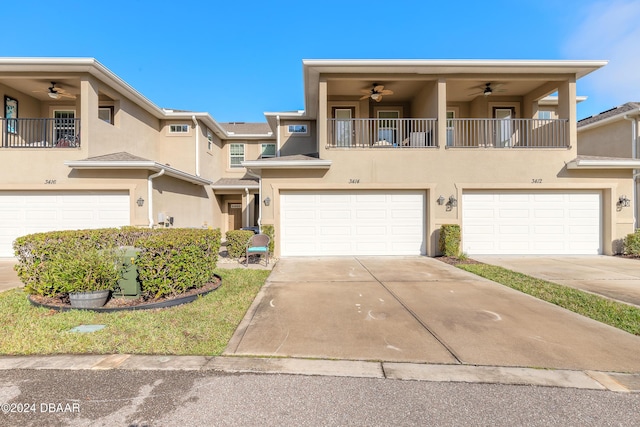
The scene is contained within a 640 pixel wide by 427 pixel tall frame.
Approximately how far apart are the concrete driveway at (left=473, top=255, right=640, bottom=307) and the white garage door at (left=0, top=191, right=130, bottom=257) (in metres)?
12.2

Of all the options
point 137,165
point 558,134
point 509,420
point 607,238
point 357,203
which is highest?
point 558,134

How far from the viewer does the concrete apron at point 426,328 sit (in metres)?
3.34

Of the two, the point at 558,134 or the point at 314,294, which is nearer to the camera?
the point at 314,294

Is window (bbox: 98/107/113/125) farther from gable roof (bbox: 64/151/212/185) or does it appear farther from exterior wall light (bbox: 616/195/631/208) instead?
exterior wall light (bbox: 616/195/631/208)

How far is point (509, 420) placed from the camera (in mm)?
2322

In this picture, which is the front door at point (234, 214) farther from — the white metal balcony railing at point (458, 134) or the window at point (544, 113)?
the window at point (544, 113)

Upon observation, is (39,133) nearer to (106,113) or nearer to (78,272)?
(106,113)

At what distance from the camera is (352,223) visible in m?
10.2

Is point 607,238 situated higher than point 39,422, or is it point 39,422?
point 607,238

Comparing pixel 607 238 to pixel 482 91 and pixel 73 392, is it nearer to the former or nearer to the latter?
pixel 482 91

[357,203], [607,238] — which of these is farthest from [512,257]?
[357,203]

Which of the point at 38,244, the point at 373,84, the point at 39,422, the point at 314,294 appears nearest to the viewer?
the point at 39,422

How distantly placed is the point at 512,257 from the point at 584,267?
76.8 inches

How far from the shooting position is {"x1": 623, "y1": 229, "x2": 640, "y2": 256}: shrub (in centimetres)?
959
